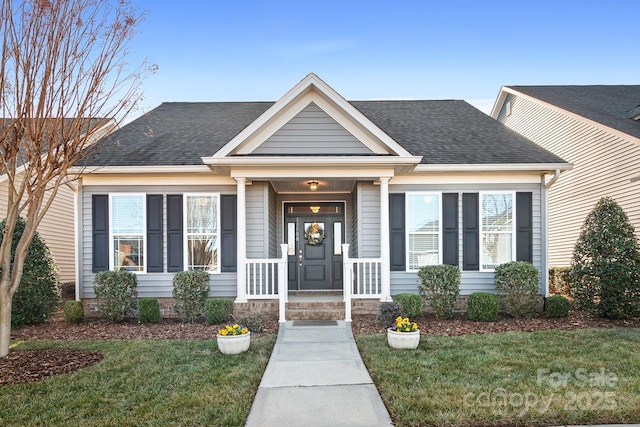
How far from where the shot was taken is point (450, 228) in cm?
948

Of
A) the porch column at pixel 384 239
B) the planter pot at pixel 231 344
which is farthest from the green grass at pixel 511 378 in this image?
the porch column at pixel 384 239

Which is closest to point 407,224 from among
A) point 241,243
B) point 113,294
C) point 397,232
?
point 397,232

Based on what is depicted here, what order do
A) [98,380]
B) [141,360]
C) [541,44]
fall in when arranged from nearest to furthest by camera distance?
[98,380], [141,360], [541,44]

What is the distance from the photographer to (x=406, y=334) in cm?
616

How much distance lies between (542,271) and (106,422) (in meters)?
8.68

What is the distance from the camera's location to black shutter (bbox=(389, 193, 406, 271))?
9.41m

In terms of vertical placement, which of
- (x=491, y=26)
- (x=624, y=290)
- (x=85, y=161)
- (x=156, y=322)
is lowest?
(x=156, y=322)

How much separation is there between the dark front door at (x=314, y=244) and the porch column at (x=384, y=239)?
226cm

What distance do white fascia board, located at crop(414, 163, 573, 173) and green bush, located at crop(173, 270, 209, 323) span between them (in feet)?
16.4

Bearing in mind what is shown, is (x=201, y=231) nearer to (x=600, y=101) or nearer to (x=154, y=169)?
(x=154, y=169)

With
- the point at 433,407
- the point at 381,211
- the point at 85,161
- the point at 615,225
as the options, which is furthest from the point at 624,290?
the point at 85,161

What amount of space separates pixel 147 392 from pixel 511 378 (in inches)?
151

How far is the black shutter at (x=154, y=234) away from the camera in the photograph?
931 cm

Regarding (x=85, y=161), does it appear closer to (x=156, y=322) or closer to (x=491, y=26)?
(x=156, y=322)
